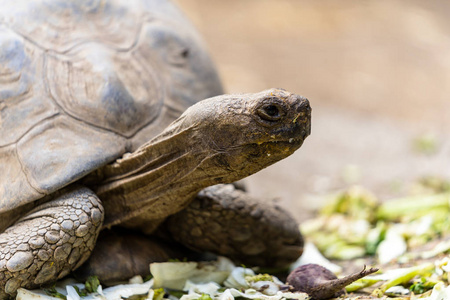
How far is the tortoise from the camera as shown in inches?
96.4

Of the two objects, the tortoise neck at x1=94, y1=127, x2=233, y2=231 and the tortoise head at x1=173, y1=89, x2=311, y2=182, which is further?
the tortoise neck at x1=94, y1=127, x2=233, y2=231

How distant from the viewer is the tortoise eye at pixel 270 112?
89.7 inches

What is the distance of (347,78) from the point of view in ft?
32.6

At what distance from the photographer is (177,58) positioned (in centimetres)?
358

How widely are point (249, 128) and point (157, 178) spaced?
63 centimetres

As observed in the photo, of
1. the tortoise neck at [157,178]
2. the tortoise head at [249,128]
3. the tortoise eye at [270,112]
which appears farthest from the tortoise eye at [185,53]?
the tortoise eye at [270,112]

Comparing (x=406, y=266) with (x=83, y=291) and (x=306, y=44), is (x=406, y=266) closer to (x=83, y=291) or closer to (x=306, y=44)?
(x=83, y=291)

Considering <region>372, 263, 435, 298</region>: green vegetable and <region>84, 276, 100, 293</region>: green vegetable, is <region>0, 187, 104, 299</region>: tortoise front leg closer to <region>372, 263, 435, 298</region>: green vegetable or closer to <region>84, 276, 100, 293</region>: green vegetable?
<region>84, 276, 100, 293</region>: green vegetable

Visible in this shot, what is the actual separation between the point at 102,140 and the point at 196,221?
665 millimetres

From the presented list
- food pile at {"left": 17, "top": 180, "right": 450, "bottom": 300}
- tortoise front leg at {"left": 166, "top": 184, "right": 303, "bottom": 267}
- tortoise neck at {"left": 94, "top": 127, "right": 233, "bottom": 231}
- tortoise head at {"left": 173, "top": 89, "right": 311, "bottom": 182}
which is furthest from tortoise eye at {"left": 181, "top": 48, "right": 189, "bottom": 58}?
food pile at {"left": 17, "top": 180, "right": 450, "bottom": 300}

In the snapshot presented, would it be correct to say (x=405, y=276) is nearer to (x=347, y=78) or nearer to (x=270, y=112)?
(x=270, y=112)

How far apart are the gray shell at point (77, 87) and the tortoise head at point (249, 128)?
1.86 feet

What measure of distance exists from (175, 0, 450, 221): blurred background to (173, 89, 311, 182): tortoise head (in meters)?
2.62

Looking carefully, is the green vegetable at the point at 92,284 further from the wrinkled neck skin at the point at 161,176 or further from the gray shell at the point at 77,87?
the gray shell at the point at 77,87
